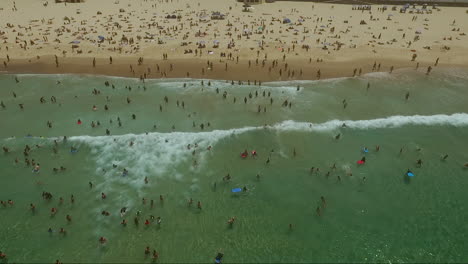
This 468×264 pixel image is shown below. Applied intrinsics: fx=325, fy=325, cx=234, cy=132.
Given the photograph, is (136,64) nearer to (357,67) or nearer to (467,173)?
(357,67)

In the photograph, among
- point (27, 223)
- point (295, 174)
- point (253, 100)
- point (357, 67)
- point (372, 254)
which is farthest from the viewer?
point (357, 67)

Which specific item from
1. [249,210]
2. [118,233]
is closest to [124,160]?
[118,233]

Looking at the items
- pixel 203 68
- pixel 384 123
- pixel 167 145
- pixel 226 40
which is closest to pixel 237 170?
pixel 167 145

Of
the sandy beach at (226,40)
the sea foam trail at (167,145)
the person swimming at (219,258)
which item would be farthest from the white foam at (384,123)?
the person swimming at (219,258)

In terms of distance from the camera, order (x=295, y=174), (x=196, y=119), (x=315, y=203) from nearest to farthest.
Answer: (x=315, y=203)
(x=295, y=174)
(x=196, y=119)

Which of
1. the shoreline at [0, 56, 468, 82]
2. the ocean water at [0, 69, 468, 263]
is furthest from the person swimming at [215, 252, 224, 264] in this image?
the shoreline at [0, 56, 468, 82]
